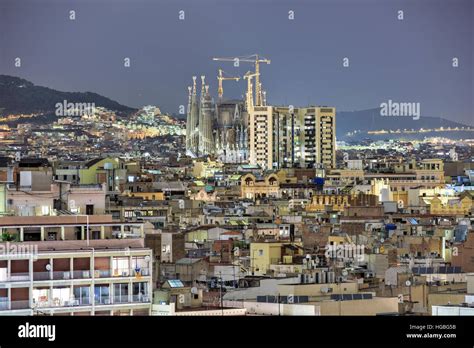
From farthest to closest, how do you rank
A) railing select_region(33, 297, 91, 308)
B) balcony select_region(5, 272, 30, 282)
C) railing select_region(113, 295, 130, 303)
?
railing select_region(113, 295, 130, 303), railing select_region(33, 297, 91, 308), balcony select_region(5, 272, 30, 282)

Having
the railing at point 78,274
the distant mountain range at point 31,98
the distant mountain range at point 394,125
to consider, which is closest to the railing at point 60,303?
the railing at point 78,274

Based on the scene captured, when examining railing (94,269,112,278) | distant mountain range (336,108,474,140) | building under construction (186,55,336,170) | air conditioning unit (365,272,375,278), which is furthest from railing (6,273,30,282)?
building under construction (186,55,336,170)

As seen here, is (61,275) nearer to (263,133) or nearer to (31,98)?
(31,98)

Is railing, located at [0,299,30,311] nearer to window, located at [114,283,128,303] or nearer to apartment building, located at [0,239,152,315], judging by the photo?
apartment building, located at [0,239,152,315]

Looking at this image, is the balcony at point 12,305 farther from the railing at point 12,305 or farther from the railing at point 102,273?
the railing at point 102,273

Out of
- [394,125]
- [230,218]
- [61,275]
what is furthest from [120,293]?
[394,125]

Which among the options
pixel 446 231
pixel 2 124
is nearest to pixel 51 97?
pixel 2 124

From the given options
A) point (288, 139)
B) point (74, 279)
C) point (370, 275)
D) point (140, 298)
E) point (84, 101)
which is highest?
point (288, 139)

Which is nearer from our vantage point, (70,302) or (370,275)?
(70,302)
